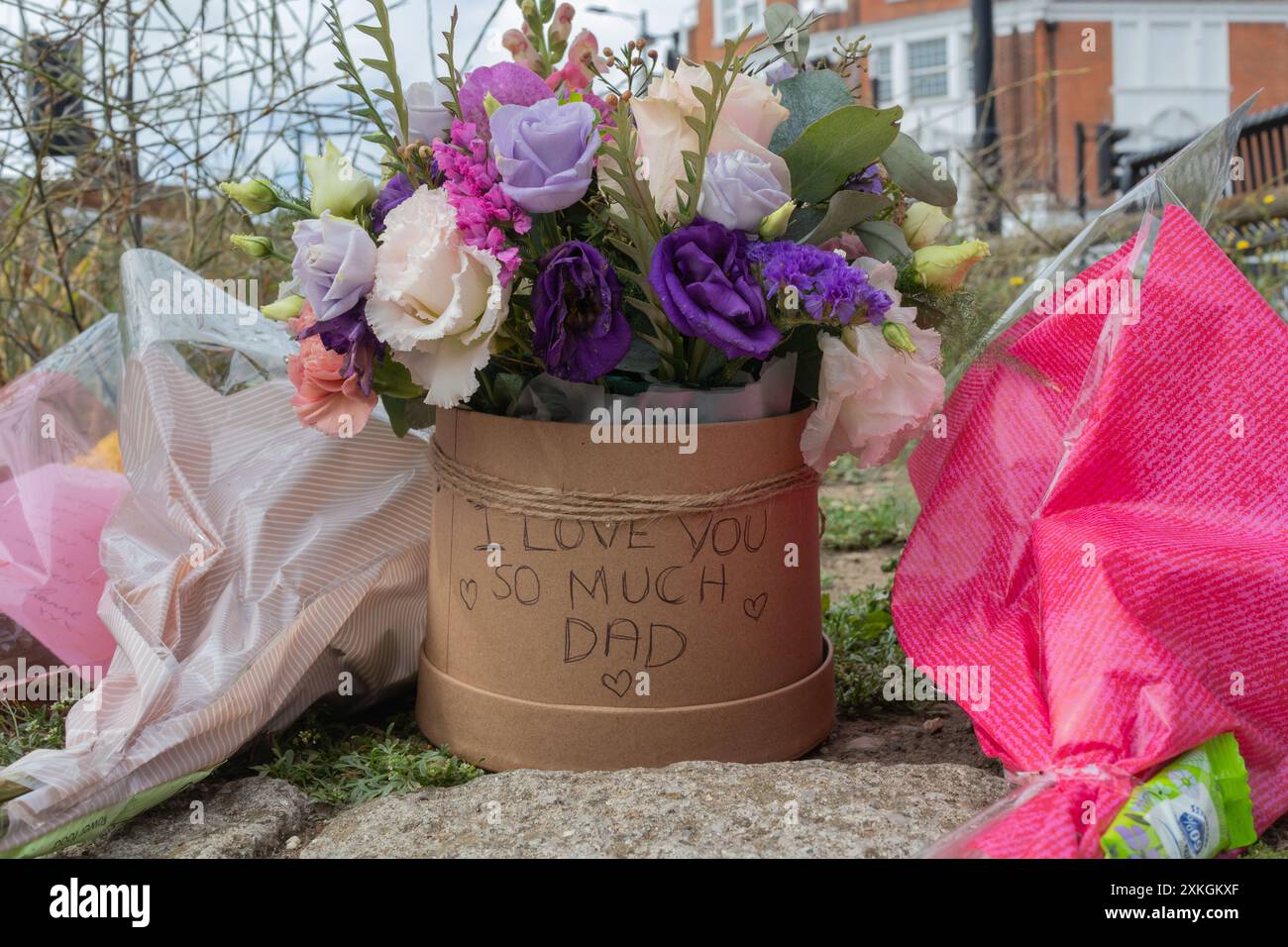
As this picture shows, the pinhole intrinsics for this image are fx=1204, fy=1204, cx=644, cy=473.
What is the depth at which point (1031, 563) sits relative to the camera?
1.51 metres

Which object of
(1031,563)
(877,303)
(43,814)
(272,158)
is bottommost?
(43,814)

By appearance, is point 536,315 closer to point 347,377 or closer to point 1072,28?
point 347,377

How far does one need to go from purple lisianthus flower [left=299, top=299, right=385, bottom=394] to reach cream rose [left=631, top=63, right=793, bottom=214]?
0.36 m

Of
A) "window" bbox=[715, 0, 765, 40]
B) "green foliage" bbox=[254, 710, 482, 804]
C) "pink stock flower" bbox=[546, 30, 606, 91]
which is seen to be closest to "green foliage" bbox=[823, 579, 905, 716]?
"green foliage" bbox=[254, 710, 482, 804]

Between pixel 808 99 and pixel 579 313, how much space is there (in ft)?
1.44

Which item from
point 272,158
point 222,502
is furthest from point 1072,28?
point 222,502

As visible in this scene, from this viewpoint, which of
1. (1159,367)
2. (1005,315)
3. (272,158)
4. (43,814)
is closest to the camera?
(43,814)

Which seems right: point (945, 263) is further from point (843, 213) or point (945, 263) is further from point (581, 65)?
point (581, 65)

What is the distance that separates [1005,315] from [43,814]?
4.51ft

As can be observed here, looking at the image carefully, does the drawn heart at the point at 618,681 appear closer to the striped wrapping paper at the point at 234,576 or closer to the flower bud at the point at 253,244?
the striped wrapping paper at the point at 234,576

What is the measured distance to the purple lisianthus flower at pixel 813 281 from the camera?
1286 millimetres

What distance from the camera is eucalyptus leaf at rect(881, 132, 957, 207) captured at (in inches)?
58.9

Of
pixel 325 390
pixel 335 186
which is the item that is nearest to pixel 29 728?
pixel 325 390

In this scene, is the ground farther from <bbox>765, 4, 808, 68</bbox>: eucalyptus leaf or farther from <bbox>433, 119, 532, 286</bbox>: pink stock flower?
<bbox>765, 4, 808, 68</bbox>: eucalyptus leaf
